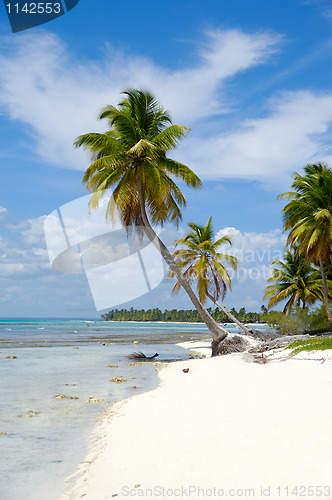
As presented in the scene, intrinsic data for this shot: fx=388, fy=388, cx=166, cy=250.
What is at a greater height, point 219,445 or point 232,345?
point 219,445

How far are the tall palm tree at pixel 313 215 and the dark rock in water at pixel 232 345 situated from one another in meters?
7.17

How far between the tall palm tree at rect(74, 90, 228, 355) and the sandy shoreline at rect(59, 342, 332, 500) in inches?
442

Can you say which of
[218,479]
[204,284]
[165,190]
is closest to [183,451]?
[218,479]

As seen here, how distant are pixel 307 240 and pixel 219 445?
67.3ft

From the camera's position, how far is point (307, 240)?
23859 mm

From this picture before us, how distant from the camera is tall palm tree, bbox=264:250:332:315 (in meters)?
33.3

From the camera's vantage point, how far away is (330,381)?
8438mm

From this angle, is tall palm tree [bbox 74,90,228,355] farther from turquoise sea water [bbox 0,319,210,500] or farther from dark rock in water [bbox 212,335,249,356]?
turquoise sea water [bbox 0,319,210,500]

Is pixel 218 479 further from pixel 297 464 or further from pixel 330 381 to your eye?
pixel 330 381

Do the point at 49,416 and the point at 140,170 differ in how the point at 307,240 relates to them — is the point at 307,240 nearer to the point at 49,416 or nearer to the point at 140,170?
the point at 140,170

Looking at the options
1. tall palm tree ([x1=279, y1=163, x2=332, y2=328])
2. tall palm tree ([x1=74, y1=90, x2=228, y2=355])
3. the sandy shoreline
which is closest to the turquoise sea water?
the sandy shoreline

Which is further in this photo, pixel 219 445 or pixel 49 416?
pixel 49 416

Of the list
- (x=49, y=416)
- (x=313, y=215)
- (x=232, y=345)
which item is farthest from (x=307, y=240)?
(x=49, y=416)

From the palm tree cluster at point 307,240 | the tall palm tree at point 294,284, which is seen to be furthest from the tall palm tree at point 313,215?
the tall palm tree at point 294,284
